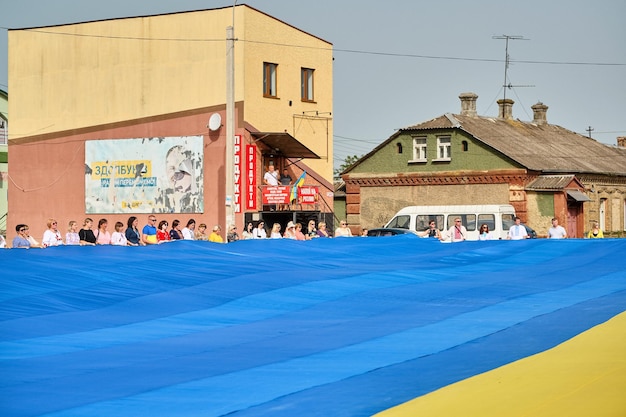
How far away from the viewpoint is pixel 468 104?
53.6 m

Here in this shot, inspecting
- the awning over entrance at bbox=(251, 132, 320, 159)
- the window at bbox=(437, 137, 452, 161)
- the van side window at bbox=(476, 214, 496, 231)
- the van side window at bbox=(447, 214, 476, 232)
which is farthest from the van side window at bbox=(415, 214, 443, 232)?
the window at bbox=(437, 137, 452, 161)

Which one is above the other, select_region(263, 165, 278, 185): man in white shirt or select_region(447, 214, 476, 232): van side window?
select_region(263, 165, 278, 185): man in white shirt

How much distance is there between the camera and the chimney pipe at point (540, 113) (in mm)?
58688

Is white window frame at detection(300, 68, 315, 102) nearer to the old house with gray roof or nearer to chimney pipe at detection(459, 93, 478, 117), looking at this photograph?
the old house with gray roof

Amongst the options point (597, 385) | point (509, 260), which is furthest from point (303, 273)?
point (597, 385)

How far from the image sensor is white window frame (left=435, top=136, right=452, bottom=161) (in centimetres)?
4988

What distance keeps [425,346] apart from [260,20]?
28871 millimetres

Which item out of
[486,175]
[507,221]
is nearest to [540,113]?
[486,175]

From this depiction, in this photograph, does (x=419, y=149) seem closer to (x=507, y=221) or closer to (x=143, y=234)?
(x=507, y=221)

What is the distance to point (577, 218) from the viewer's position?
1874 inches

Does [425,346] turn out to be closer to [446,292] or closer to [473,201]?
[446,292]

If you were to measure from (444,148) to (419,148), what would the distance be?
137 cm

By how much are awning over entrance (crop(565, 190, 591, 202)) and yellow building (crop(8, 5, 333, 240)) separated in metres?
11.4

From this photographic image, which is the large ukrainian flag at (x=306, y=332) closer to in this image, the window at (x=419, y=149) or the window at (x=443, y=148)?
the window at (x=443, y=148)
